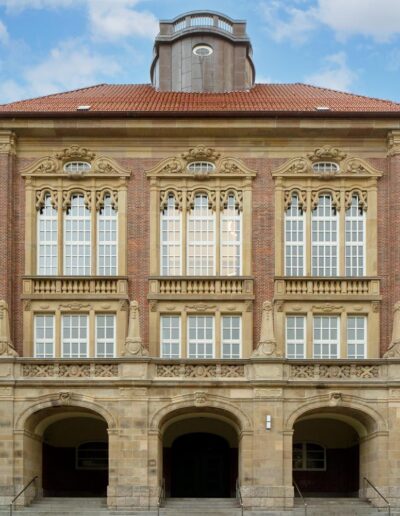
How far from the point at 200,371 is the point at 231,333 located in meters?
2.79

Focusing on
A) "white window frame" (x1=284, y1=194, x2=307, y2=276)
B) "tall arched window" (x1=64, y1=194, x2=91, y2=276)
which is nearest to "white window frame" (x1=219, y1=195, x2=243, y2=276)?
"white window frame" (x1=284, y1=194, x2=307, y2=276)

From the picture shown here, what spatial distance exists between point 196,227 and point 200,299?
2.85 m

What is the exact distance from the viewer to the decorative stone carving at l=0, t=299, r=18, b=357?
35125 mm

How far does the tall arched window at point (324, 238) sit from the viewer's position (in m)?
37.7

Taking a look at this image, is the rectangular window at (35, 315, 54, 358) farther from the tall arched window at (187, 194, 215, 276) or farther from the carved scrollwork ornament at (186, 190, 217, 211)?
the carved scrollwork ornament at (186, 190, 217, 211)

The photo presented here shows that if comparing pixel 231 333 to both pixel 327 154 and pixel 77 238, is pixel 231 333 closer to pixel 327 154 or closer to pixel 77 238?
pixel 77 238

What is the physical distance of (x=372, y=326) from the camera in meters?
36.9

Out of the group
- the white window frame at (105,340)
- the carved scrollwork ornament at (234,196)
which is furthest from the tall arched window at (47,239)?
the carved scrollwork ornament at (234,196)

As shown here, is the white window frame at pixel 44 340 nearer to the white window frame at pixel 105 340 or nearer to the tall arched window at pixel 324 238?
the white window frame at pixel 105 340

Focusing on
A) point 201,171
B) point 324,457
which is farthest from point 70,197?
point 324,457

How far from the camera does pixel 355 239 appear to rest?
37.9 m

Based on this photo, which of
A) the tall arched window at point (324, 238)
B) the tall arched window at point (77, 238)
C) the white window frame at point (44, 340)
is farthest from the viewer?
the tall arched window at point (77, 238)

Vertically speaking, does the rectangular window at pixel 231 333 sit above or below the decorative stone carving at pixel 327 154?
→ below

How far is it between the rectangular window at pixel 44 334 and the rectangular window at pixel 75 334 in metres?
0.44
